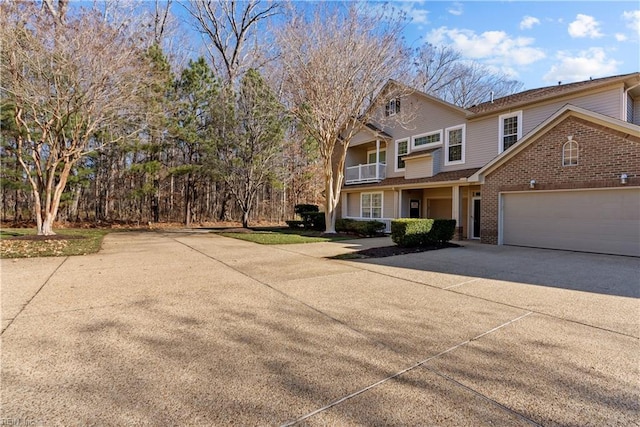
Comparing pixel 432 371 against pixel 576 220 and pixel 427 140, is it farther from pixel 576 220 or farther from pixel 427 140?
pixel 427 140

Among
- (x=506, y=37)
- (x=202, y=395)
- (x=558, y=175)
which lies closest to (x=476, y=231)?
(x=558, y=175)

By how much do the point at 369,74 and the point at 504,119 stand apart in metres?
5.91

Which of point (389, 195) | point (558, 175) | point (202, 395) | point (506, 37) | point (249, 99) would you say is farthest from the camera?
point (389, 195)

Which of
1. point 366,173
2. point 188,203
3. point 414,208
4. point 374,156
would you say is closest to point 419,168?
point 414,208

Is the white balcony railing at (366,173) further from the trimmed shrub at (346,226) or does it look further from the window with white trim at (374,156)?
the trimmed shrub at (346,226)

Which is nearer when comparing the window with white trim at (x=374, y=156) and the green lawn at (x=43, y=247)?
the green lawn at (x=43, y=247)

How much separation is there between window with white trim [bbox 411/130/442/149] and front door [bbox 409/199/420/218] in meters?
2.94

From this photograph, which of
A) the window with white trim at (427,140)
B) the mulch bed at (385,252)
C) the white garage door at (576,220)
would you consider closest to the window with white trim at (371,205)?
the window with white trim at (427,140)

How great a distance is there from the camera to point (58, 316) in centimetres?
381

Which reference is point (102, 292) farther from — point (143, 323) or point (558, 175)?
point (558, 175)

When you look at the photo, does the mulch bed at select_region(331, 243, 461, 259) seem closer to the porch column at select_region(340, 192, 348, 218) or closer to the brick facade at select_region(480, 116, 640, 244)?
the brick facade at select_region(480, 116, 640, 244)

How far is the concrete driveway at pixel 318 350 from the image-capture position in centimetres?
212

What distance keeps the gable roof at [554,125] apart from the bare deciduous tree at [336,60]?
5825mm

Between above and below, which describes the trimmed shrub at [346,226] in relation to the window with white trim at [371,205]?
below
